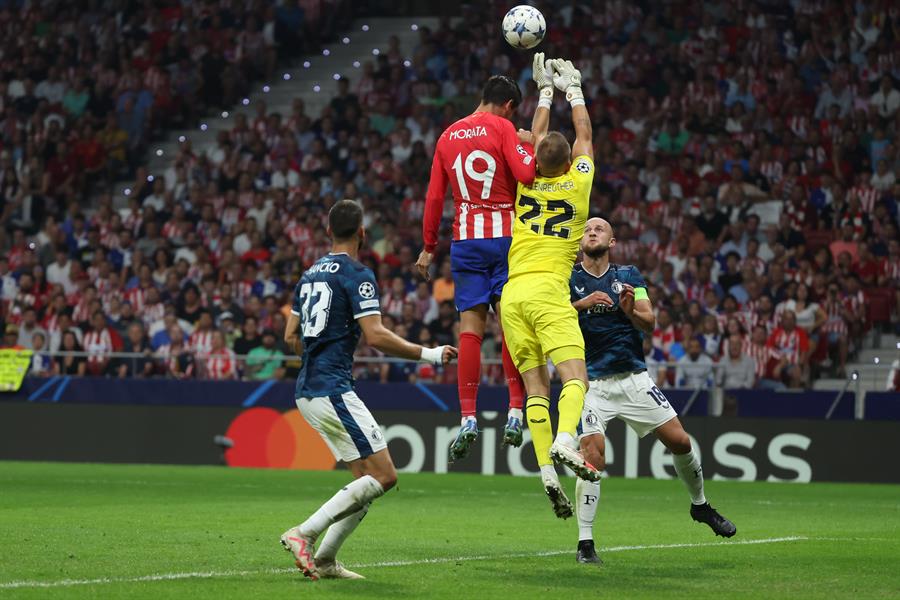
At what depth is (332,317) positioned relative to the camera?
29.5 feet

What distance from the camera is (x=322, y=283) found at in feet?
29.6

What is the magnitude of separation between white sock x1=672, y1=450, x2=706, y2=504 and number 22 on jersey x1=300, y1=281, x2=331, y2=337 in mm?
3274

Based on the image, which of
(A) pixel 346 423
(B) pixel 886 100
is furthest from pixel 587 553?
(B) pixel 886 100

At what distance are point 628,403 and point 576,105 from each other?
7.28 feet

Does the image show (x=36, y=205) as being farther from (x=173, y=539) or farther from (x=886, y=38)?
(x=173, y=539)

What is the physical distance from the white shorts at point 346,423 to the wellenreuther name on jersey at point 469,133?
8.21 ft

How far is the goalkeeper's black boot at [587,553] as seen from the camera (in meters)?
9.88

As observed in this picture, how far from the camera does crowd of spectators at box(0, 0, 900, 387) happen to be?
71.2 ft

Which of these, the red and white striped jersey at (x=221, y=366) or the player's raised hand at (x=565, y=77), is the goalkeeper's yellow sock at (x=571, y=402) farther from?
the red and white striped jersey at (x=221, y=366)

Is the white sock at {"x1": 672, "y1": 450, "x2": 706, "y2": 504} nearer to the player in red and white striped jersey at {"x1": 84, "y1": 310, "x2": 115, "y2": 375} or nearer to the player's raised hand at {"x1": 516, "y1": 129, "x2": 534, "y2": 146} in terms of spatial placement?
the player's raised hand at {"x1": 516, "y1": 129, "x2": 534, "y2": 146}

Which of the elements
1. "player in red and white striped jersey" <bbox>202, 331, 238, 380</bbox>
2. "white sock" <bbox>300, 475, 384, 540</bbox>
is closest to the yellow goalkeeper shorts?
"white sock" <bbox>300, 475, 384, 540</bbox>

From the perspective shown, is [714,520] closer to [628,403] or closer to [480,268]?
[628,403]

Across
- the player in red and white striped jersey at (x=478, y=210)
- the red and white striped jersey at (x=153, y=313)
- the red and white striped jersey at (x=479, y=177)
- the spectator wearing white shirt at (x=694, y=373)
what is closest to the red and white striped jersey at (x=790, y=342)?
the spectator wearing white shirt at (x=694, y=373)

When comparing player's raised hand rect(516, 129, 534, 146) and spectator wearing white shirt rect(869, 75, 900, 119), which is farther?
spectator wearing white shirt rect(869, 75, 900, 119)
